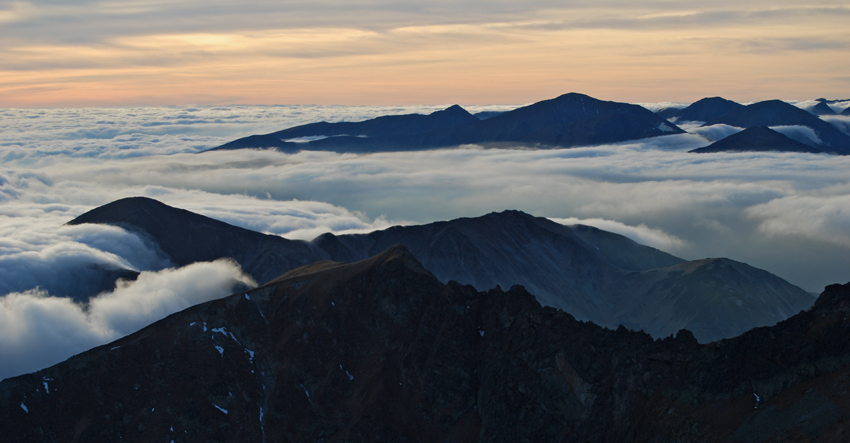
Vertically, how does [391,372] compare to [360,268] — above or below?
below

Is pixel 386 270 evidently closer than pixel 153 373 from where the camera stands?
No

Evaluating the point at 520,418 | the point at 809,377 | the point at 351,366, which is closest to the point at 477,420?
the point at 520,418

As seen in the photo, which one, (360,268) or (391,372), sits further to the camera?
(360,268)

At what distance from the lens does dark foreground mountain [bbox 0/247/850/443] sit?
99.4 meters

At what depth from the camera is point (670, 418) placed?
96.6m

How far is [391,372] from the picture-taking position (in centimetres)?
14388

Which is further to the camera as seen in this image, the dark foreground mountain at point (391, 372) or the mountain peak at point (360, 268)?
the mountain peak at point (360, 268)

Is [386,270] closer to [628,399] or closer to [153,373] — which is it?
[153,373]

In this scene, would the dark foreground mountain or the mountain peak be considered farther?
the mountain peak

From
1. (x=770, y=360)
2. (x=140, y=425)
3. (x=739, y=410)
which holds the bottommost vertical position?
(x=140, y=425)

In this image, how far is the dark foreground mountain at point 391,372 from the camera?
99.4 m

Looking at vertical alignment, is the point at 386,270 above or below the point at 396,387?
above

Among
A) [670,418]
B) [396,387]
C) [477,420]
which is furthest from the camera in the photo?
[396,387]

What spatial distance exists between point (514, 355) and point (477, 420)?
51.4ft
